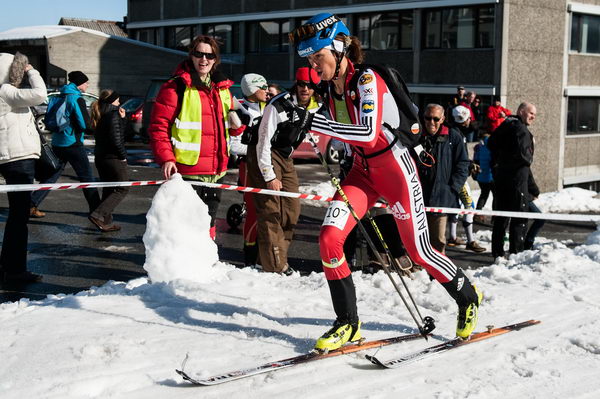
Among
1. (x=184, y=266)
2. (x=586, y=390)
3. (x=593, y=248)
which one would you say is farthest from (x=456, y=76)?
(x=586, y=390)

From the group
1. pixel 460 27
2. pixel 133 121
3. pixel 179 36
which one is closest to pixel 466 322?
pixel 133 121

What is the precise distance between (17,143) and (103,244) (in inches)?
110

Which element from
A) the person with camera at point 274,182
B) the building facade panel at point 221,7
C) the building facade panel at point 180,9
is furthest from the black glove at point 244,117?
the building facade panel at point 180,9

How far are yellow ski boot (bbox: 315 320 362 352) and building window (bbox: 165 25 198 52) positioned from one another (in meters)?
32.2

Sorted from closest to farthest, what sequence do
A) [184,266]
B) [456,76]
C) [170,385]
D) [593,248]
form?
1. [170,385]
2. [184,266]
3. [593,248]
4. [456,76]

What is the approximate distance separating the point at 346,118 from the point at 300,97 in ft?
8.63

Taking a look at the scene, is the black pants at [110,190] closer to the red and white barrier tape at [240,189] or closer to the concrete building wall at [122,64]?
the red and white barrier tape at [240,189]

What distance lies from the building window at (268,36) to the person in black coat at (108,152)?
20687 mm

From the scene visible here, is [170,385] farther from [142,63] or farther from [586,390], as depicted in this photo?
[142,63]

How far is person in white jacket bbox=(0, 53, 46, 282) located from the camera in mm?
6859

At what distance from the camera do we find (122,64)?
111 feet

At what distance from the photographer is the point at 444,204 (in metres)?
8.01

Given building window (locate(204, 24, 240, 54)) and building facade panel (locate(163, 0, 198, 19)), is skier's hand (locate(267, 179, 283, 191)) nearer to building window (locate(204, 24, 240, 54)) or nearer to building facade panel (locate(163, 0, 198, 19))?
building window (locate(204, 24, 240, 54))

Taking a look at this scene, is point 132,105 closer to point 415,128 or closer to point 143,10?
point 143,10
